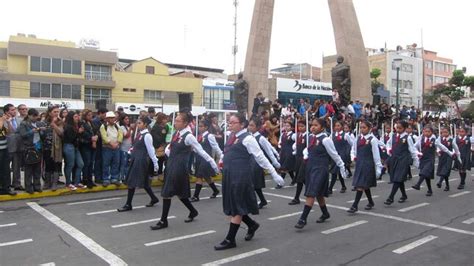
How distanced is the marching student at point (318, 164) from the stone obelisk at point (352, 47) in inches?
571

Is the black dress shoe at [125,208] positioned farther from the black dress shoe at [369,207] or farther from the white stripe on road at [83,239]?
the black dress shoe at [369,207]

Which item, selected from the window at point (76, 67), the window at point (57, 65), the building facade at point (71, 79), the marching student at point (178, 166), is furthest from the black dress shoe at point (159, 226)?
the window at point (76, 67)

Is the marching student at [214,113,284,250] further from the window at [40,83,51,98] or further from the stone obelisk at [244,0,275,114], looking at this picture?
the window at [40,83,51,98]

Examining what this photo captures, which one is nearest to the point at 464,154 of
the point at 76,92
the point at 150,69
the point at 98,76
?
the point at 76,92

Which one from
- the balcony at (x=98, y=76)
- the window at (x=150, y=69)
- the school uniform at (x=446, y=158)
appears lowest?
the school uniform at (x=446, y=158)

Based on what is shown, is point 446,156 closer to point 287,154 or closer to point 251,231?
point 287,154

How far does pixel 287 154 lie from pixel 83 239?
20.9 ft

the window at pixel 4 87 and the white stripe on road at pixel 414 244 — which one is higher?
the window at pixel 4 87

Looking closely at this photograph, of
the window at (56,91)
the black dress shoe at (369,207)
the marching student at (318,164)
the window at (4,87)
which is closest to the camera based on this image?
the marching student at (318,164)

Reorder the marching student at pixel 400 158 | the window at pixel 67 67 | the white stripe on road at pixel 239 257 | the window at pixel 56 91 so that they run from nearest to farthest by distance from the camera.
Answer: the white stripe on road at pixel 239 257 → the marching student at pixel 400 158 → the window at pixel 56 91 → the window at pixel 67 67

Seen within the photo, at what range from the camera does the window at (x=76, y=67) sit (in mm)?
43656

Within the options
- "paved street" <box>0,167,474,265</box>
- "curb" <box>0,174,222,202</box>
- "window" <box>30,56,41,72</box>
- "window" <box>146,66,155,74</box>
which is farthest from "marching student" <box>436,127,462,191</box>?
"window" <box>146,66,155,74</box>

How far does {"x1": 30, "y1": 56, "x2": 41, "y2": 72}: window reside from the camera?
41.8 meters

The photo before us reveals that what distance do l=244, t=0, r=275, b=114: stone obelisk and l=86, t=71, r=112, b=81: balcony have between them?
27.1 m
